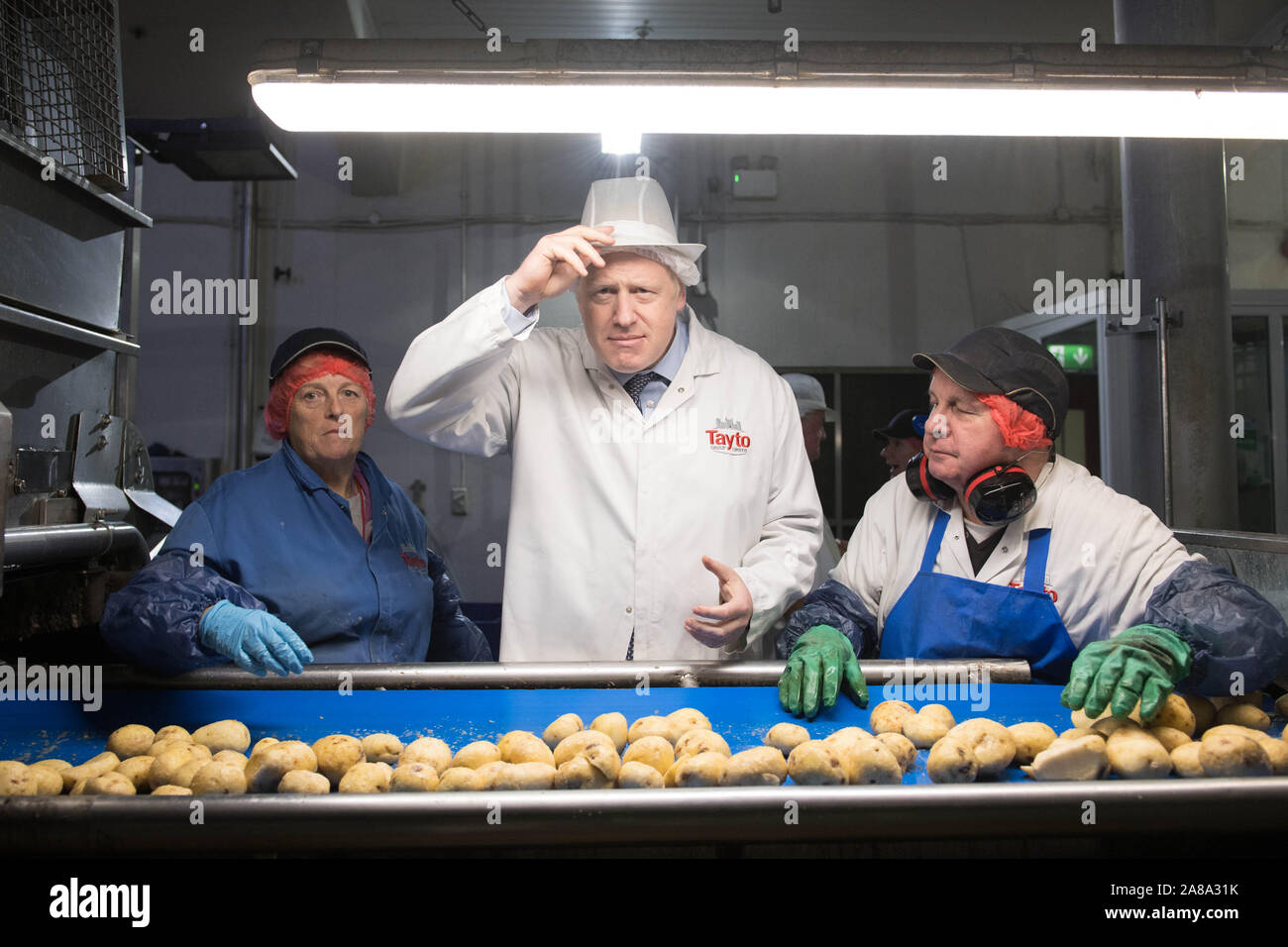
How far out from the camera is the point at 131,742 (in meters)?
1.40

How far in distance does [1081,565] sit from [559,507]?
1.15 m

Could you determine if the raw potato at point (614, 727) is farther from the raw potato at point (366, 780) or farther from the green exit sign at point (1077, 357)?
the green exit sign at point (1077, 357)

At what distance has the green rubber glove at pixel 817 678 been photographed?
1.54m

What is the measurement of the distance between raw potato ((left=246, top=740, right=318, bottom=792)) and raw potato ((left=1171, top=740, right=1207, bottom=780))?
3.93 ft

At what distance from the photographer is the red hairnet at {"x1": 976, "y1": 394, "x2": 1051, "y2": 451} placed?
1.91 m

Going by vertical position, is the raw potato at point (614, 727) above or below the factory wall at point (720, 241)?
below

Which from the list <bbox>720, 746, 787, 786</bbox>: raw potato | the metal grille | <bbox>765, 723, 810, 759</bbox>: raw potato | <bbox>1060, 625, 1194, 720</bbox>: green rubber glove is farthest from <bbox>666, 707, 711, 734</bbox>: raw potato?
the metal grille

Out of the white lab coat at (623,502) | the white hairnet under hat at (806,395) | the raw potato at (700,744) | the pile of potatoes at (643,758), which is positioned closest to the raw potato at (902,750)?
the pile of potatoes at (643,758)

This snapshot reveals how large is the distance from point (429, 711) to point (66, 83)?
2.07 metres

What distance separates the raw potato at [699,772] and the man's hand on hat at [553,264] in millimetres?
1040

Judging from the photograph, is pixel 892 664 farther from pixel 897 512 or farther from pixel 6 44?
pixel 6 44

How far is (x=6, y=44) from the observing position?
2.22m

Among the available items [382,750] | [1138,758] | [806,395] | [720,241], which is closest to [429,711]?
[382,750]

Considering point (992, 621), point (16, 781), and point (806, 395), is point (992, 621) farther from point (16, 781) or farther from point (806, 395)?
point (806, 395)
